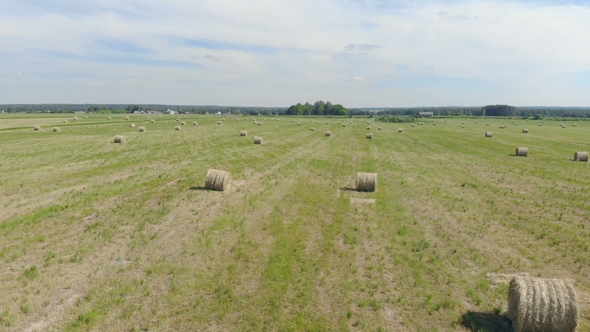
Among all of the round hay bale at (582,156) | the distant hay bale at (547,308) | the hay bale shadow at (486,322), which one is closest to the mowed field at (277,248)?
the hay bale shadow at (486,322)

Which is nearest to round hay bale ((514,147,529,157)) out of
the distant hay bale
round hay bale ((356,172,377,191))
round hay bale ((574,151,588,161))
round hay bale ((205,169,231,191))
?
round hay bale ((574,151,588,161))

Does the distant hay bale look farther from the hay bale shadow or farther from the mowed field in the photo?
the mowed field

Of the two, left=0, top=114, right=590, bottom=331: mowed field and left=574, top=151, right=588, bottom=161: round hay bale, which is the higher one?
left=574, top=151, right=588, bottom=161: round hay bale

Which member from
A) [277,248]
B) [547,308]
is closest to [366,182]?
[277,248]

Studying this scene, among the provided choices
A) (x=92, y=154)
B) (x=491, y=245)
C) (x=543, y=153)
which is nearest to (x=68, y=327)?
(x=491, y=245)

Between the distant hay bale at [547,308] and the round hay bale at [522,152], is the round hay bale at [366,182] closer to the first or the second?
the distant hay bale at [547,308]

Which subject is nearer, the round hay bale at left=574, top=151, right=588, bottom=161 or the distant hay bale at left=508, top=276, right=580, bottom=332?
the distant hay bale at left=508, top=276, right=580, bottom=332
